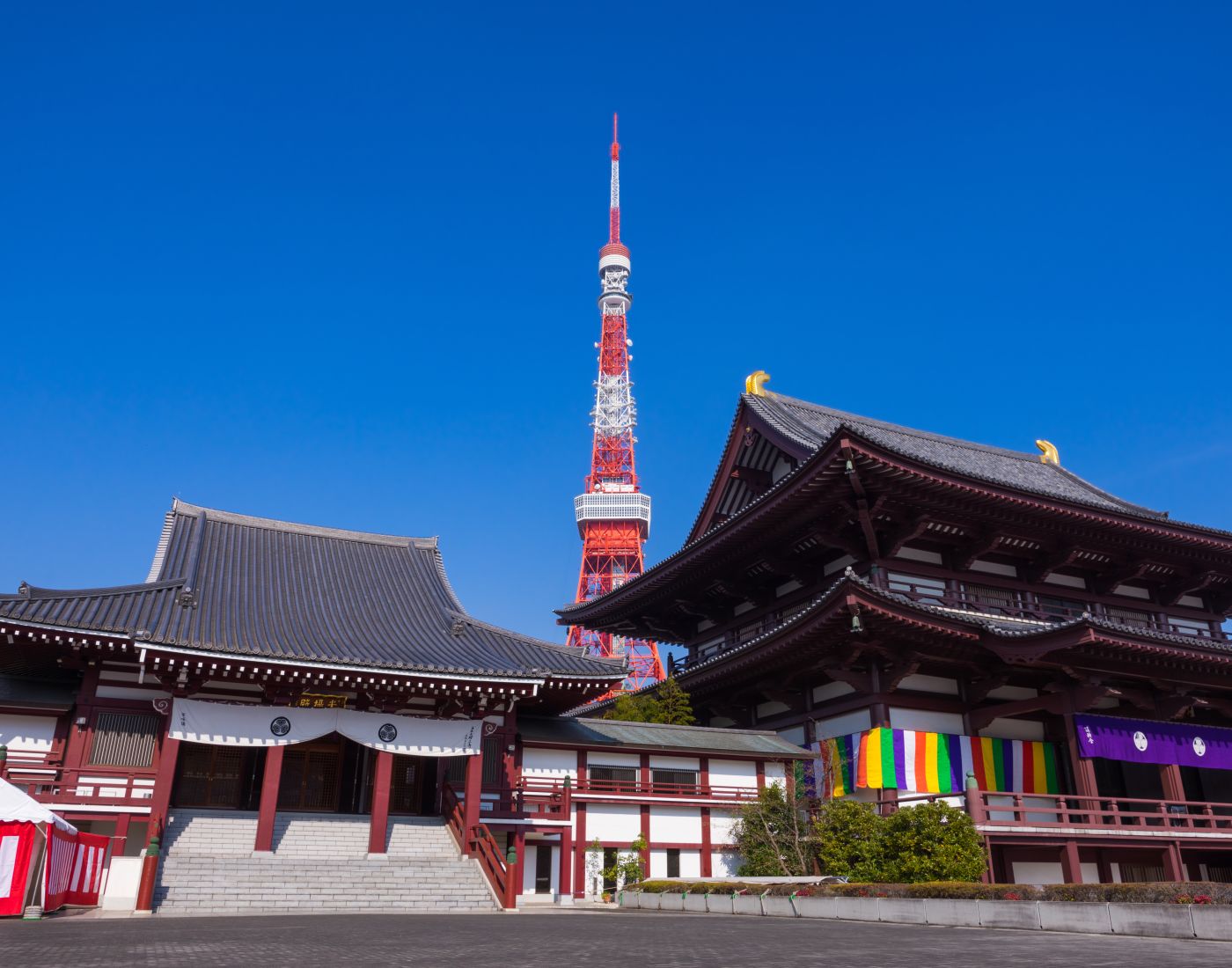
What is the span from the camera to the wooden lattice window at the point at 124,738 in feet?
73.0

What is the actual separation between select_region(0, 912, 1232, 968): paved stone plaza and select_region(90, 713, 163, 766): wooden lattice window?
6.82m

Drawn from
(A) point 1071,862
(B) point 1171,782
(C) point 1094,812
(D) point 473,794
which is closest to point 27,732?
(D) point 473,794

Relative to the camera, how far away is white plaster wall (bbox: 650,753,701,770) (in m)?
A: 27.1

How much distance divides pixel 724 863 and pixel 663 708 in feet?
19.4

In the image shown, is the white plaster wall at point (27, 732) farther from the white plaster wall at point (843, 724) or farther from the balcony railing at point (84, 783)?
the white plaster wall at point (843, 724)

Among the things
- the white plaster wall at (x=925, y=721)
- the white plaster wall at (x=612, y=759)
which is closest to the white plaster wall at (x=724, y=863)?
the white plaster wall at (x=612, y=759)

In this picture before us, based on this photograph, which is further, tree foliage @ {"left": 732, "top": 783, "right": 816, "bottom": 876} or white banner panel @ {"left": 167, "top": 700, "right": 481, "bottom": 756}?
tree foliage @ {"left": 732, "top": 783, "right": 816, "bottom": 876}

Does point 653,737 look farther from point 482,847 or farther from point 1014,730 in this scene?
point 1014,730

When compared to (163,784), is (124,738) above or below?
above

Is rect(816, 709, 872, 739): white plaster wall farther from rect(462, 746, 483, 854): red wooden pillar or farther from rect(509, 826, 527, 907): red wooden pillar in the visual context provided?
rect(462, 746, 483, 854): red wooden pillar

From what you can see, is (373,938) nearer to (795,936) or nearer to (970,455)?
(795,936)

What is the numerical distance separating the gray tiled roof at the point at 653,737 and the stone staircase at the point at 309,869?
4111 millimetres

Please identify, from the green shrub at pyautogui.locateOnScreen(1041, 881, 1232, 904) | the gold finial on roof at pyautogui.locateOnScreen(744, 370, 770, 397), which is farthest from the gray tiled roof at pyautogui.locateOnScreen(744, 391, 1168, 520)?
the green shrub at pyautogui.locateOnScreen(1041, 881, 1232, 904)

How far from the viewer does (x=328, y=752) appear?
25984mm
